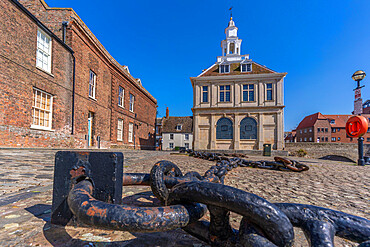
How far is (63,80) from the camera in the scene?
1069 cm

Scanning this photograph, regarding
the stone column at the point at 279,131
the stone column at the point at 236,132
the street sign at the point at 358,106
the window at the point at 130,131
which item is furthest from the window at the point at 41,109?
the stone column at the point at 279,131

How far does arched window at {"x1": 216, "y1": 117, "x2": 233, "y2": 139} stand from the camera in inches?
805

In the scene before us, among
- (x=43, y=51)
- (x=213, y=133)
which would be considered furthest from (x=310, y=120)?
(x=43, y=51)

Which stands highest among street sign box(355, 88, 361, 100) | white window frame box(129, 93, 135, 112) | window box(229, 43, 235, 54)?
window box(229, 43, 235, 54)

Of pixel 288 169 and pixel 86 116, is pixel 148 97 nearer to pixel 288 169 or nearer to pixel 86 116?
pixel 86 116

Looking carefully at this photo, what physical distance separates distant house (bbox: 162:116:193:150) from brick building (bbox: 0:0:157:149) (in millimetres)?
19236

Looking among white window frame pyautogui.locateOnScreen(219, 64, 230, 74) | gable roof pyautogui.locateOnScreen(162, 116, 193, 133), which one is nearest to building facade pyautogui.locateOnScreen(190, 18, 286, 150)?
white window frame pyautogui.locateOnScreen(219, 64, 230, 74)

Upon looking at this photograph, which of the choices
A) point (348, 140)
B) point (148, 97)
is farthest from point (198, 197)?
point (348, 140)

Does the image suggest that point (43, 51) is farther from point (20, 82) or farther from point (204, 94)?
point (204, 94)


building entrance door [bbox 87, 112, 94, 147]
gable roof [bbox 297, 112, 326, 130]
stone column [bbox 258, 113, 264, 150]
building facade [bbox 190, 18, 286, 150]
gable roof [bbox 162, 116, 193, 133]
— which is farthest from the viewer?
gable roof [bbox 297, 112, 326, 130]

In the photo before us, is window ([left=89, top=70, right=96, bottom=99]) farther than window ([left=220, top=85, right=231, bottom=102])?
No

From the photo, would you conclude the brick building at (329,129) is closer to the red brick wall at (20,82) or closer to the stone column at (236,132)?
the stone column at (236,132)

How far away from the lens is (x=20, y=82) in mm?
8141

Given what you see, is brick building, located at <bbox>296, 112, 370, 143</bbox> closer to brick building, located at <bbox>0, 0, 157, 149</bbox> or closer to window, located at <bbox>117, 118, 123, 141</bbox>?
window, located at <bbox>117, 118, 123, 141</bbox>
